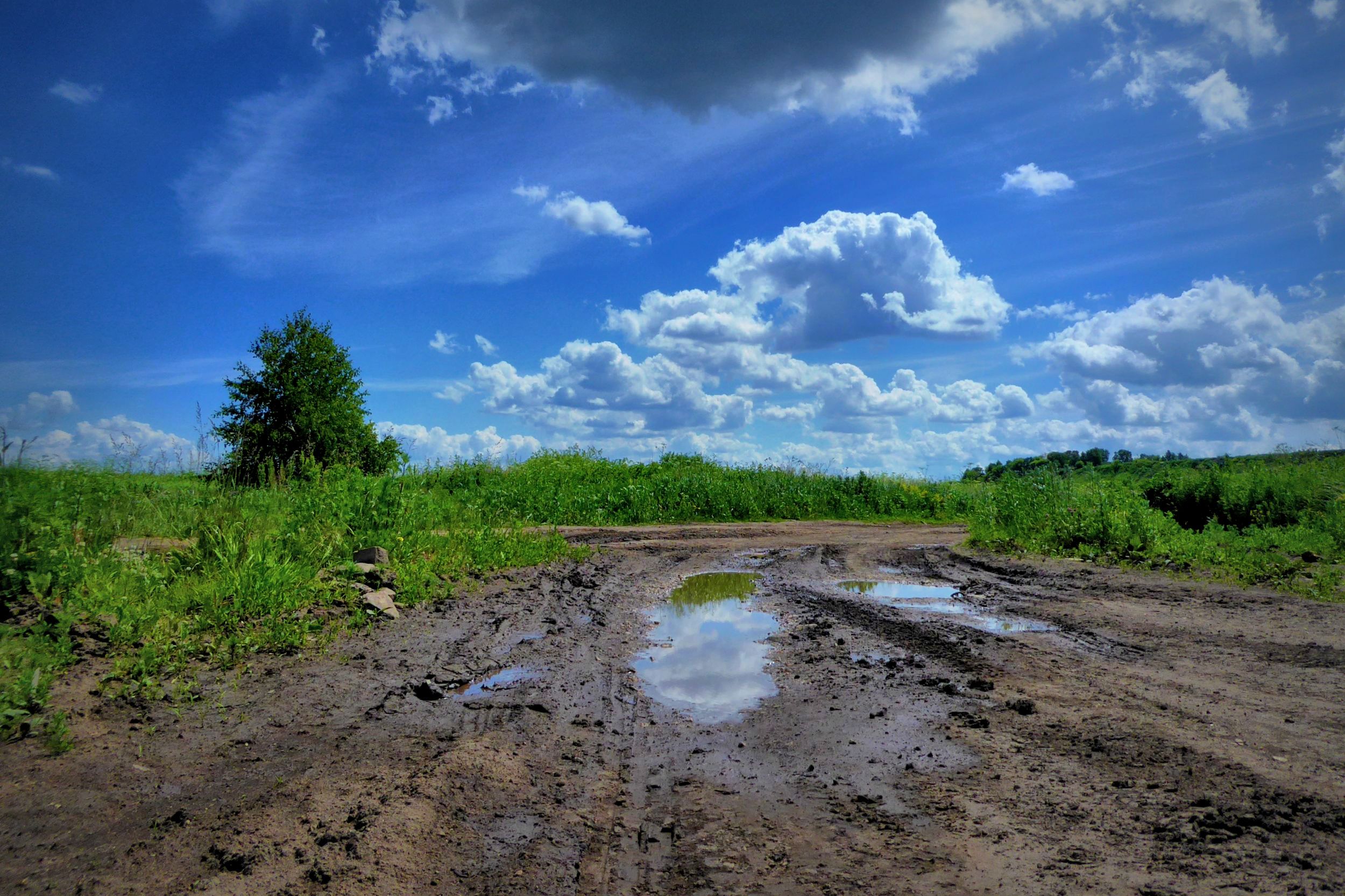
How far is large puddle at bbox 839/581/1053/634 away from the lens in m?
7.42

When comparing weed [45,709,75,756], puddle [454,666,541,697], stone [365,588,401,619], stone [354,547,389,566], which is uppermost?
stone [354,547,389,566]

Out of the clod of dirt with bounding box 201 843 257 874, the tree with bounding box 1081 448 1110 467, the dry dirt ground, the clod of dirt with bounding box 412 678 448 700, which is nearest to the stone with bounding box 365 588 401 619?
the dry dirt ground

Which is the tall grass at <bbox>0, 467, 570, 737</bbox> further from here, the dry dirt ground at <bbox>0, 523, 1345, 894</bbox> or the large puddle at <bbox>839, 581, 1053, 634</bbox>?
the large puddle at <bbox>839, 581, 1053, 634</bbox>

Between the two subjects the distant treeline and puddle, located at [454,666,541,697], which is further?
the distant treeline

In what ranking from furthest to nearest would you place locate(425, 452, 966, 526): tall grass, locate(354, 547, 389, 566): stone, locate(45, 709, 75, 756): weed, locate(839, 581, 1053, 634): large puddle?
1. locate(425, 452, 966, 526): tall grass
2. locate(354, 547, 389, 566): stone
3. locate(839, 581, 1053, 634): large puddle
4. locate(45, 709, 75, 756): weed

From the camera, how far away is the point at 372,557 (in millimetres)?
8328

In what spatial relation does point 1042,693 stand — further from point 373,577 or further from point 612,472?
point 612,472

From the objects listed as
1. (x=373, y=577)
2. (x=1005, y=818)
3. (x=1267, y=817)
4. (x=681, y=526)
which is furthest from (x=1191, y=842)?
(x=681, y=526)

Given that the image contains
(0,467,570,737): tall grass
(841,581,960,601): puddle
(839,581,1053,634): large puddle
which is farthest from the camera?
(841,581,960,601): puddle

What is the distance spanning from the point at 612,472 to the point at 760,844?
68.5ft

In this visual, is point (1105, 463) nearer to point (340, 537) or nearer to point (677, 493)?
point (677, 493)

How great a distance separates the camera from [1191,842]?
3.12m

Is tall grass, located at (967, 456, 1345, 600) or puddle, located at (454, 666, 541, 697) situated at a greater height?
tall grass, located at (967, 456, 1345, 600)

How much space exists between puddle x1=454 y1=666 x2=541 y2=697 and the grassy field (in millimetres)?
1646
